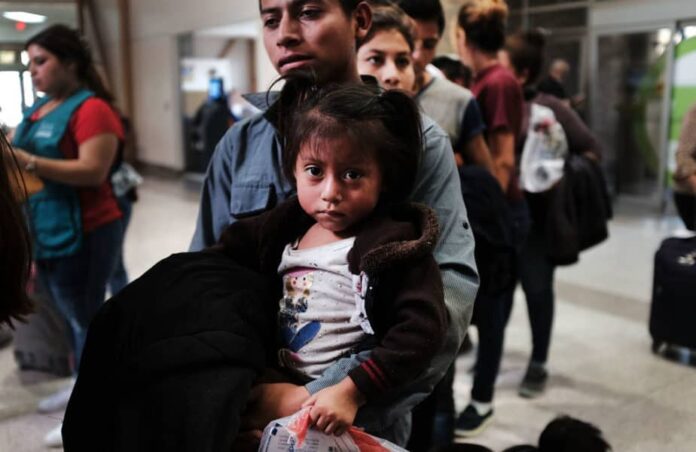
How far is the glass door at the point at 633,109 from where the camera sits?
26.1 ft

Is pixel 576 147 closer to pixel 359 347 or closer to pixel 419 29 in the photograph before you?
pixel 419 29

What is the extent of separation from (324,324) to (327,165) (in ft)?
0.92

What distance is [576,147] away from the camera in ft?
10.8

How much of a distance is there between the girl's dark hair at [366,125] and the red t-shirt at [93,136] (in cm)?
176

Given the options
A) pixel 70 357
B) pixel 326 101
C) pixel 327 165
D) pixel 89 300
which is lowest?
pixel 70 357

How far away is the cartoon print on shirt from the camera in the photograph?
1.14 m

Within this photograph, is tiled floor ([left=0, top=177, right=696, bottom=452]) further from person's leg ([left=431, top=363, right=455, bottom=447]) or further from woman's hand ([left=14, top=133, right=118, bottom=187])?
woman's hand ([left=14, top=133, right=118, bottom=187])

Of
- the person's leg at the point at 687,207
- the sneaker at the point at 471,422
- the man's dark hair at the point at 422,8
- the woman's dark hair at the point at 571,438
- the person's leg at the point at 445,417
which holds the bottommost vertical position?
the sneaker at the point at 471,422

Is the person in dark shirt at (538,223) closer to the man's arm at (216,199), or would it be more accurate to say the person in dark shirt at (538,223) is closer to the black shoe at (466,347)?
the black shoe at (466,347)

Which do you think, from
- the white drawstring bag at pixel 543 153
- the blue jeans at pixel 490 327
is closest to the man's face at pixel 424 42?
the blue jeans at pixel 490 327

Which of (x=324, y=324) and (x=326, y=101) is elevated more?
(x=326, y=101)

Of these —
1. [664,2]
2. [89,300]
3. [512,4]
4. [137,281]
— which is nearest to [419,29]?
[137,281]

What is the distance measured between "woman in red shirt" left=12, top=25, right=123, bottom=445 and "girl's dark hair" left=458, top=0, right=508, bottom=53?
161 centimetres

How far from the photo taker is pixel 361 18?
1367 millimetres
